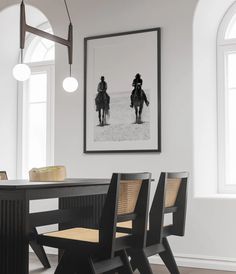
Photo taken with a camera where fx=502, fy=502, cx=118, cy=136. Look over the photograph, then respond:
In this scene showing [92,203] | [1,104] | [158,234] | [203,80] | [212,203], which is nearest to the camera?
[158,234]

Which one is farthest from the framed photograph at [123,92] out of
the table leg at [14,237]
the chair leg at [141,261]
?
the table leg at [14,237]

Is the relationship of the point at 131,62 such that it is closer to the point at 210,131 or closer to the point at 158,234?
the point at 210,131

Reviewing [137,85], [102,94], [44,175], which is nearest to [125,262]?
[44,175]

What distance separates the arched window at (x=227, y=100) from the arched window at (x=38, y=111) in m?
2.16

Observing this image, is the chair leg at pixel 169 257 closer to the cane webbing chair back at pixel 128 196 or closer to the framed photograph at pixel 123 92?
the cane webbing chair back at pixel 128 196

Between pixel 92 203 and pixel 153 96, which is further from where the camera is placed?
pixel 153 96

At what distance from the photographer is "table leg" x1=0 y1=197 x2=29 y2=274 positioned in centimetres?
296

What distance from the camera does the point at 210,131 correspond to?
4.98 meters

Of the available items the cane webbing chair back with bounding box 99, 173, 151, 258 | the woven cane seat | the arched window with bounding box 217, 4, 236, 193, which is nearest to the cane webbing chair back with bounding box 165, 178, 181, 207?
the cane webbing chair back with bounding box 99, 173, 151, 258

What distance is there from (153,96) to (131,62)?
433mm

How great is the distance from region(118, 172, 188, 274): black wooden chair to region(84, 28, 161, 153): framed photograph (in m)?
1.28

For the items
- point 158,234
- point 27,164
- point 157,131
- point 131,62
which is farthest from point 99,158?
point 158,234

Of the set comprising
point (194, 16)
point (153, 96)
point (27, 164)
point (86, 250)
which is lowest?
point (86, 250)

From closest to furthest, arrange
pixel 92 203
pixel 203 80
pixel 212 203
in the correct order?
pixel 92 203 < pixel 212 203 < pixel 203 80
